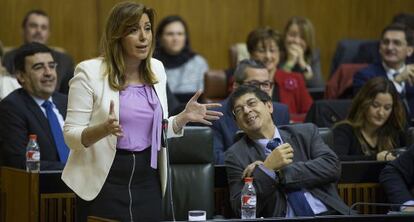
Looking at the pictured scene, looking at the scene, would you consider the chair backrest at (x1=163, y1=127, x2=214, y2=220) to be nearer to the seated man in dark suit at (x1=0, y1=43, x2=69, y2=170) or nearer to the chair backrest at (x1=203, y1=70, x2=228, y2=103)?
the seated man in dark suit at (x1=0, y1=43, x2=69, y2=170)

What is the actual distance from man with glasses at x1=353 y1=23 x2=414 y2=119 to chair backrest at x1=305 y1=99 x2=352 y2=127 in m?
0.77

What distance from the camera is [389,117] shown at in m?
5.54

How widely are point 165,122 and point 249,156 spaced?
943 mm

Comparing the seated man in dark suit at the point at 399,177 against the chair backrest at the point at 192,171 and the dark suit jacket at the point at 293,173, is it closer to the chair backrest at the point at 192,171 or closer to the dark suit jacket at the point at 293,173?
the dark suit jacket at the point at 293,173

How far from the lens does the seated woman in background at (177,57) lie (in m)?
7.62

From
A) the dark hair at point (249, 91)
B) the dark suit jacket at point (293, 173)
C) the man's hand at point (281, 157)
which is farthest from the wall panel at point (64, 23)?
the man's hand at point (281, 157)

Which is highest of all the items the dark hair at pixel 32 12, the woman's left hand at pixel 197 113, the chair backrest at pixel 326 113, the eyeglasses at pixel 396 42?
the dark hair at pixel 32 12

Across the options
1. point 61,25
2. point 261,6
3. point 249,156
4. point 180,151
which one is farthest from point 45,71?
point 261,6

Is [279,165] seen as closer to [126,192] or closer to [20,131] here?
[126,192]

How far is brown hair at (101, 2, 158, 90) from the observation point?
12.1 feet

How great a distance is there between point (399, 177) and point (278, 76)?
7.14 feet

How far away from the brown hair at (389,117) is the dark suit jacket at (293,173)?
3.21ft

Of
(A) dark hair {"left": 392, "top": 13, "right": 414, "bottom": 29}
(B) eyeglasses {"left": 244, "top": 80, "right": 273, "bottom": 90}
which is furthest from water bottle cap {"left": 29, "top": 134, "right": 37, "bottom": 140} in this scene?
(A) dark hair {"left": 392, "top": 13, "right": 414, "bottom": 29}

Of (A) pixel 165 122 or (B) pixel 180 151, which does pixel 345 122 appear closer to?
(B) pixel 180 151
